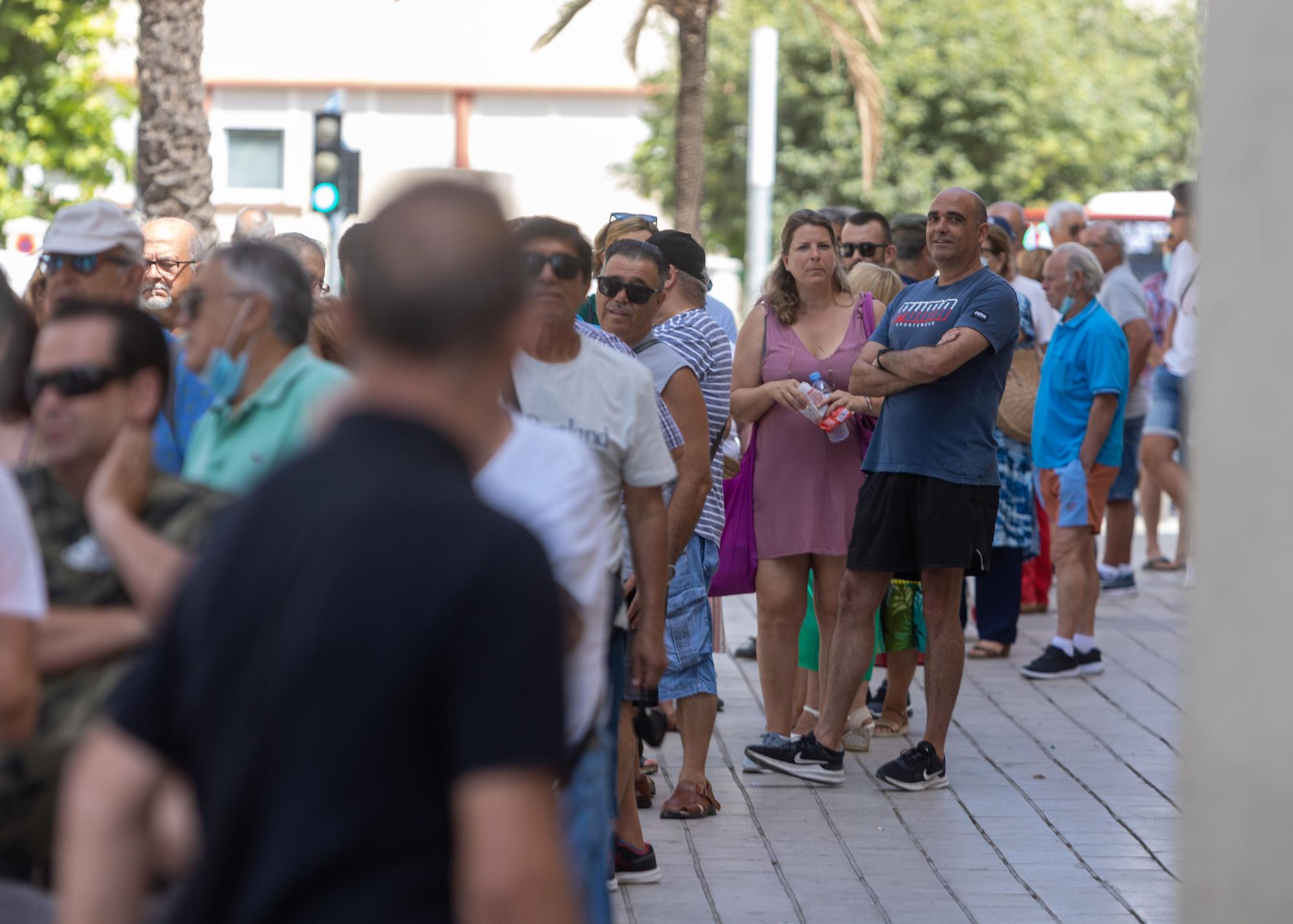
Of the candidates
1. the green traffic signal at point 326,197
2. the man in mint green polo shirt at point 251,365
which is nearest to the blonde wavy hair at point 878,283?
the man in mint green polo shirt at point 251,365

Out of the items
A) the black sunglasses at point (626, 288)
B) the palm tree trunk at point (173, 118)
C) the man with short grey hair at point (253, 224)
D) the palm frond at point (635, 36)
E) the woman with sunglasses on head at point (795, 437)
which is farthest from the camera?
the palm frond at point (635, 36)

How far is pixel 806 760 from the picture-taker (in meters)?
6.75

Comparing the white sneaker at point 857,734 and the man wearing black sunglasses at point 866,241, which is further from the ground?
the man wearing black sunglasses at point 866,241

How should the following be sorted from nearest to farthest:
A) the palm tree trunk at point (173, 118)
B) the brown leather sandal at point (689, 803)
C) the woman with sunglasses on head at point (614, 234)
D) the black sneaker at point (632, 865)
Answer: the black sneaker at point (632, 865) → the brown leather sandal at point (689, 803) → the woman with sunglasses on head at point (614, 234) → the palm tree trunk at point (173, 118)

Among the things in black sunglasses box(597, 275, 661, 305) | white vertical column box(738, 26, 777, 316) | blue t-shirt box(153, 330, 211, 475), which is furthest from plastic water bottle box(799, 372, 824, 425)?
white vertical column box(738, 26, 777, 316)

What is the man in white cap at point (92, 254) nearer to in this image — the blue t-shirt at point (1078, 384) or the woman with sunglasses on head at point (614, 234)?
the woman with sunglasses on head at point (614, 234)

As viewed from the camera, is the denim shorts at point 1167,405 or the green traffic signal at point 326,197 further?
the green traffic signal at point 326,197

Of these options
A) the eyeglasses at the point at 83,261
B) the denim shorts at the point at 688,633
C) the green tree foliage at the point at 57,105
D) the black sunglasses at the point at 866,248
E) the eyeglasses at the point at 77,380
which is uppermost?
the green tree foliage at the point at 57,105

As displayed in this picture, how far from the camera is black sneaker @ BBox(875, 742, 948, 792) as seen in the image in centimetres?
667

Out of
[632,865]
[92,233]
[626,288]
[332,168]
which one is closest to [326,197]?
[332,168]

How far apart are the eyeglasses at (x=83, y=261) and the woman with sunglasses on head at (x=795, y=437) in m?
3.03

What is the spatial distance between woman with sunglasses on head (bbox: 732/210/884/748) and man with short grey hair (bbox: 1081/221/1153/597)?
147 inches

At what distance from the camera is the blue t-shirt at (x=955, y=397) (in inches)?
259

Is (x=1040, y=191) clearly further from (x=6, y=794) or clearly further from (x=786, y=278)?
(x=6, y=794)
